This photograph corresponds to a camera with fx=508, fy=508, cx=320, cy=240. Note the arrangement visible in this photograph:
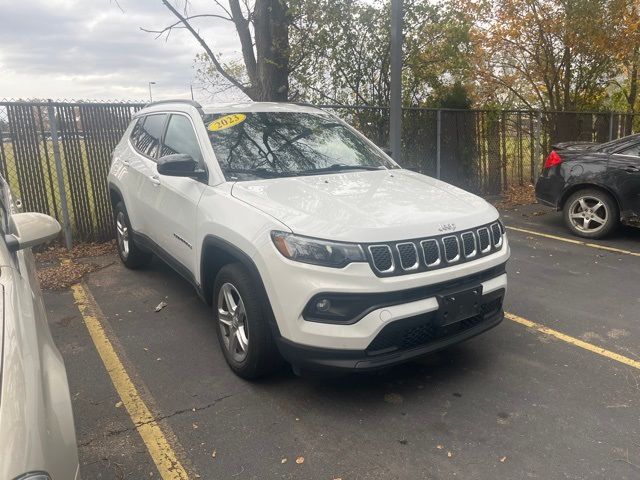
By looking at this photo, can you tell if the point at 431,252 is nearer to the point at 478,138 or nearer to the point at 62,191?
the point at 62,191

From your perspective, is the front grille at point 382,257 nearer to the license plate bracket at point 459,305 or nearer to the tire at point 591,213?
the license plate bracket at point 459,305

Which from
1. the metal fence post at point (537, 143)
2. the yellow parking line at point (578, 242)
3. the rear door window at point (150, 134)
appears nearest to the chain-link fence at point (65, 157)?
the rear door window at point (150, 134)

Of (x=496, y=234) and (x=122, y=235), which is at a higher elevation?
(x=496, y=234)

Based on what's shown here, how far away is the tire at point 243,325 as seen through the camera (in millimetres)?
3113

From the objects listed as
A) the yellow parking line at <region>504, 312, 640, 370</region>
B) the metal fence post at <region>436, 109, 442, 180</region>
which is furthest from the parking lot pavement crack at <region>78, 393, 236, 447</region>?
the metal fence post at <region>436, 109, 442, 180</region>

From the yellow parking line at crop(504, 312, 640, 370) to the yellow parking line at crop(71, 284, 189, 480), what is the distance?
3.02 meters

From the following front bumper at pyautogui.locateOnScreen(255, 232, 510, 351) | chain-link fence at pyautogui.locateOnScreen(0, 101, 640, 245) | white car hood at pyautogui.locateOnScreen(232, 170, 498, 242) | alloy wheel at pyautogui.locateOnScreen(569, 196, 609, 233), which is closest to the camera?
front bumper at pyautogui.locateOnScreen(255, 232, 510, 351)

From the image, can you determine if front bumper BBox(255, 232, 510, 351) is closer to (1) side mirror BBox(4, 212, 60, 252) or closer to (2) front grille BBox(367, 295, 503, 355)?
(2) front grille BBox(367, 295, 503, 355)

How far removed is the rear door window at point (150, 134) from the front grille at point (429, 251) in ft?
9.63

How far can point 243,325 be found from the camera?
3.35 metres

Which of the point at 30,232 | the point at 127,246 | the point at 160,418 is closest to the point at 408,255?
Answer: the point at 160,418

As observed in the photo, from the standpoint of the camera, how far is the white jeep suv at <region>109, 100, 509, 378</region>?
2805mm

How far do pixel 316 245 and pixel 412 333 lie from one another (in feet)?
2.51

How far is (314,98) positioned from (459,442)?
7.24 metres
